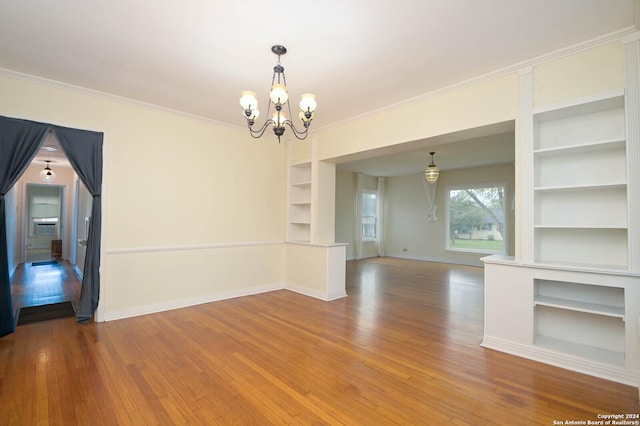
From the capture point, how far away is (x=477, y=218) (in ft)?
27.6

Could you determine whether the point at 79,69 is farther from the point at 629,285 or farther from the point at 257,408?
the point at 629,285

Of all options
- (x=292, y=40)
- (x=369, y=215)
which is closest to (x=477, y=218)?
(x=369, y=215)

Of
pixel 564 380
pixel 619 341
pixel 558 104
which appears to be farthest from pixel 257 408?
pixel 558 104

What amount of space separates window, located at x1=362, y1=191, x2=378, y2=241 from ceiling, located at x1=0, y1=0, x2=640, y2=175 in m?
6.65

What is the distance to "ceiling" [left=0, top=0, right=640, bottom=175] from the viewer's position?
2.15 meters

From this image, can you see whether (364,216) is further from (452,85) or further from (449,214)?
(452,85)

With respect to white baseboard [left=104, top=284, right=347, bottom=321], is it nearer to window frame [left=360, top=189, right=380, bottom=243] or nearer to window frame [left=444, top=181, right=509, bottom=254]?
window frame [left=360, top=189, right=380, bottom=243]

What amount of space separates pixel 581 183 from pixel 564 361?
159 cm

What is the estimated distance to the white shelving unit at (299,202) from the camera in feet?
18.2

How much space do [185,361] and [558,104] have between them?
4.06 m

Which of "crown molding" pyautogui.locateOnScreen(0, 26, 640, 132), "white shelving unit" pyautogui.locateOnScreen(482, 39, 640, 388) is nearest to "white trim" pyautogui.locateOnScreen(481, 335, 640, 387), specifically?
"white shelving unit" pyautogui.locateOnScreen(482, 39, 640, 388)

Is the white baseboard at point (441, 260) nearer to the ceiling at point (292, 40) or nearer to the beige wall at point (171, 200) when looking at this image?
the beige wall at point (171, 200)

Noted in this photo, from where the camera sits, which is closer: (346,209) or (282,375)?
(282,375)

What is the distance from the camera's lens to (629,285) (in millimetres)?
2320
